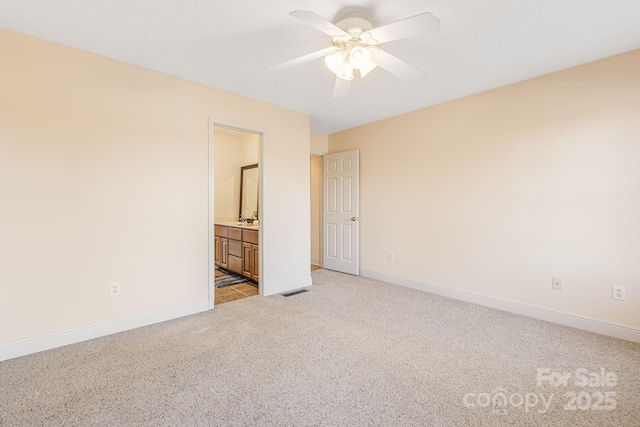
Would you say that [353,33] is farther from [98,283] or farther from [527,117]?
[98,283]

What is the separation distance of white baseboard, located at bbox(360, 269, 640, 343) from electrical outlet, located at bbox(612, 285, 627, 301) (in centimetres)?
23

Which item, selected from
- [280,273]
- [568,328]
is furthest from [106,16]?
[568,328]

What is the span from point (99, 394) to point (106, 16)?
2.45 meters

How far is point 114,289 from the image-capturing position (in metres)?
2.51

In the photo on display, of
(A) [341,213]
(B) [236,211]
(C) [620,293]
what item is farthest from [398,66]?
(B) [236,211]

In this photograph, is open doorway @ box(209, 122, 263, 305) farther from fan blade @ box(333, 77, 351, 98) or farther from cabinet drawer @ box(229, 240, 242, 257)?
fan blade @ box(333, 77, 351, 98)

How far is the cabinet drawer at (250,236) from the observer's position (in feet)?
12.9

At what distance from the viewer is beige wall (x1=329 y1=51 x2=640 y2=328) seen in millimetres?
2443

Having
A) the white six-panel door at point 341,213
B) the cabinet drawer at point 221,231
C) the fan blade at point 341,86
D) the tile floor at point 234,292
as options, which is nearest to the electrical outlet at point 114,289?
the tile floor at point 234,292

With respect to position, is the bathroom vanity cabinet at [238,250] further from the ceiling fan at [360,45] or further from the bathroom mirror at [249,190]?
the ceiling fan at [360,45]

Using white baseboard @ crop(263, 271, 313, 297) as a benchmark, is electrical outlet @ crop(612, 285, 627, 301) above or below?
above

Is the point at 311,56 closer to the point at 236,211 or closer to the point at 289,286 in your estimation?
the point at 289,286

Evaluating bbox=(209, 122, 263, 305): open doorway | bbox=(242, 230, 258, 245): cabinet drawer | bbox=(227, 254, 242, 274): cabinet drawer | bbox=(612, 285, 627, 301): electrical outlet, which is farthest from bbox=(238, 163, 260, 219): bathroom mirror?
bbox=(612, 285, 627, 301): electrical outlet

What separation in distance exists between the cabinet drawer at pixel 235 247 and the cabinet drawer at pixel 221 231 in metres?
0.21
